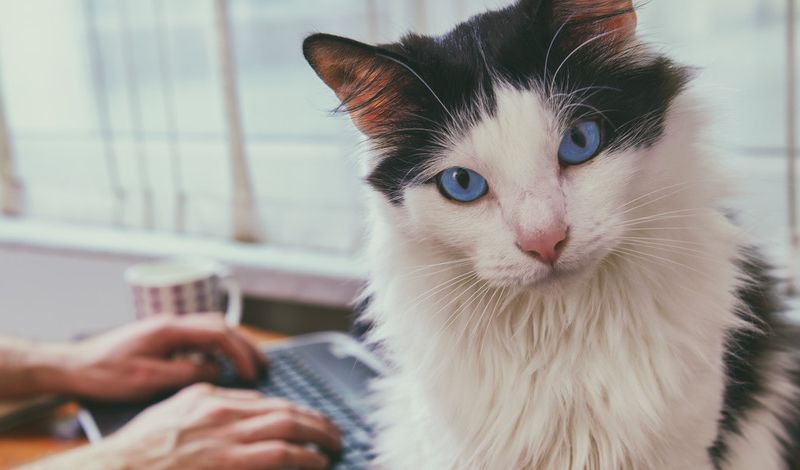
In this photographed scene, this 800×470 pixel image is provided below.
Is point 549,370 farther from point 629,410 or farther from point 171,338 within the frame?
point 171,338

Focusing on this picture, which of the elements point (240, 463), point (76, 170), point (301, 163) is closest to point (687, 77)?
point (240, 463)

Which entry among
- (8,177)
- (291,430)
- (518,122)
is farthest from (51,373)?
(8,177)

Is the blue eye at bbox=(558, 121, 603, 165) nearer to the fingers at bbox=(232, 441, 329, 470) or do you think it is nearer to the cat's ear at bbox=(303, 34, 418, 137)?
the cat's ear at bbox=(303, 34, 418, 137)

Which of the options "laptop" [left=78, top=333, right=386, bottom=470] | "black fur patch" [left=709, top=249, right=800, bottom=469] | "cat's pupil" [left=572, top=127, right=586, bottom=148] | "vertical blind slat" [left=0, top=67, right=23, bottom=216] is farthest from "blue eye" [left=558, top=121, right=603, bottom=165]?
"vertical blind slat" [left=0, top=67, right=23, bottom=216]

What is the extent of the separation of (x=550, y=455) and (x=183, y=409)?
578mm

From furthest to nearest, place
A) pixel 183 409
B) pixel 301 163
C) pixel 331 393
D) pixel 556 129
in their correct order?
pixel 301 163, pixel 331 393, pixel 183 409, pixel 556 129

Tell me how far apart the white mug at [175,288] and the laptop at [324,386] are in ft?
0.45

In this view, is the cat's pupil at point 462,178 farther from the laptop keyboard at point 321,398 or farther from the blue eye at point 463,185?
the laptop keyboard at point 321,398

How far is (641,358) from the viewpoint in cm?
65

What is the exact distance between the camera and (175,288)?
4.37 ft

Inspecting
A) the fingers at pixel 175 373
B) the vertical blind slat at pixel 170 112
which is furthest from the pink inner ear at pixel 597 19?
the vertical blind slat at pixel 170 112

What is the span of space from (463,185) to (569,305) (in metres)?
0.14

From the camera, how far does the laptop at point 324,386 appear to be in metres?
1.01

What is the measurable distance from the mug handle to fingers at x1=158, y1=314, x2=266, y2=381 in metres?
0.20
